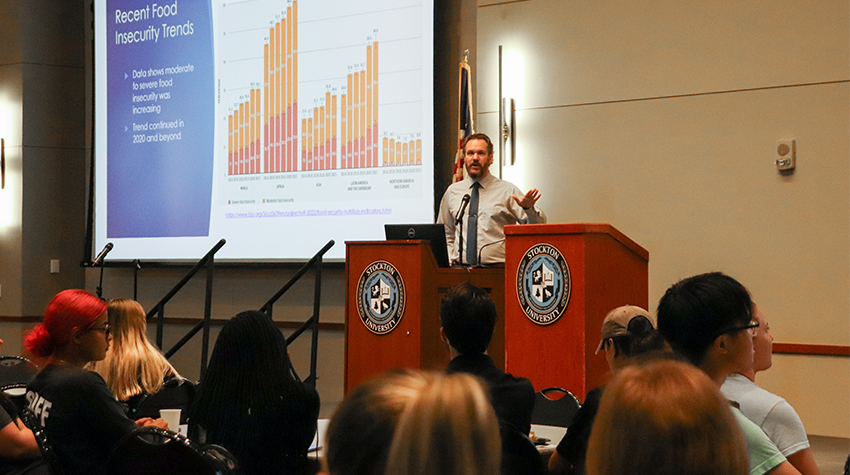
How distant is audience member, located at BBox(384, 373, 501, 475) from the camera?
887 millimetres

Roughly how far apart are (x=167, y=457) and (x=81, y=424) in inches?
20.3

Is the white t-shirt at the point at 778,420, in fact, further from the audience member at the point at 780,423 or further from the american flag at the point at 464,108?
the american flag at the point at 464,108

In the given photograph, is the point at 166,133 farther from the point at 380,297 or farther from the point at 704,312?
the point at 704,312

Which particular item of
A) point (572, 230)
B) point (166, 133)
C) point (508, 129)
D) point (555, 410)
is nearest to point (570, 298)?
point (572, 230)

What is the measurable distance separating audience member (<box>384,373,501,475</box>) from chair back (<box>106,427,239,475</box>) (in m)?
1.09

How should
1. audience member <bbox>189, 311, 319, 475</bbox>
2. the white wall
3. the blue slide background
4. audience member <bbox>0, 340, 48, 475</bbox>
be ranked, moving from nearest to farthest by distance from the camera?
audience member <bbox>189, 311, 319, 475</bbox>, audience member <bbox>0, 340, 48, 475</bbox>, the white wall, the blue slide background

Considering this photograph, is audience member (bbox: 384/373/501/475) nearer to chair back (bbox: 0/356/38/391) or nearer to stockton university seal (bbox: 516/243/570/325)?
stockton university seal (bbox: 516/243/570/325)

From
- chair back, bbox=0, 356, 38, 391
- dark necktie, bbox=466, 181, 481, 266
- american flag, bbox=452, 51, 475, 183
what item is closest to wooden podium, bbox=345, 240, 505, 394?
dark necktie, bbox=466, 181, 481, 266

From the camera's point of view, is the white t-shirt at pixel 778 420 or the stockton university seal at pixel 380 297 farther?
the stockton university seal at pixel 380 297

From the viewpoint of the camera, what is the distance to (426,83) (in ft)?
19.9

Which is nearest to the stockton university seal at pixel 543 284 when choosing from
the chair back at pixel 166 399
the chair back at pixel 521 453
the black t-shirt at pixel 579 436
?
the chair back at pixel 166 399

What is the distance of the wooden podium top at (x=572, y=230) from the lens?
3789mm

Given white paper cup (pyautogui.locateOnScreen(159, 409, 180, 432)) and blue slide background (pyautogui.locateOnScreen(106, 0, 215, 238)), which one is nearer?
white paper cup (pyautogui.locateOnScreen(159, 409, 180, 432))

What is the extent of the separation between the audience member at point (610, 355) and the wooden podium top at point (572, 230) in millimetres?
1107
